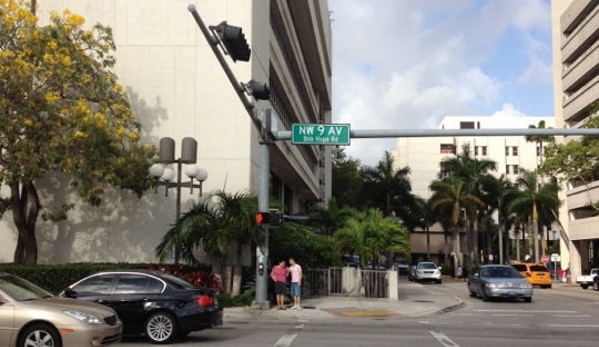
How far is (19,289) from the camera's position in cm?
1072

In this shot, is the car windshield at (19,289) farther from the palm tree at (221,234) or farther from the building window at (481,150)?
the building window at (481,150)

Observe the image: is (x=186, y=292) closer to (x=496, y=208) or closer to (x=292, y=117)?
(x=292, y=117)

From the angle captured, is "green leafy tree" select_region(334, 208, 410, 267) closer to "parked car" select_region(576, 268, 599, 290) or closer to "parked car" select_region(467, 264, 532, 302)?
"parked car" select_region(467, 264, 532, 302)

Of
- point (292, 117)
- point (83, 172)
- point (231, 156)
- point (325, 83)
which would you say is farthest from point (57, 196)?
point (325, 83)

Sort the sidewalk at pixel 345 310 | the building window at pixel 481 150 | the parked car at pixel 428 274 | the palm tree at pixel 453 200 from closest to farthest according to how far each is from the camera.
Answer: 1. the sidewalk at pixel 345 310
2. the parked car at pixel 428 274
3. the palm tree at pixel 453 200
4. the building window at pixel 481 150

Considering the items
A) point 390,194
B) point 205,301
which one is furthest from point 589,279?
point 205,301

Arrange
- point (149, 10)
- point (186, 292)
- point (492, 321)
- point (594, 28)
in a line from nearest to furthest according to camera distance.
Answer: point (186, 292) < point (492, 321) < point (149, 10) < point (594, 28)

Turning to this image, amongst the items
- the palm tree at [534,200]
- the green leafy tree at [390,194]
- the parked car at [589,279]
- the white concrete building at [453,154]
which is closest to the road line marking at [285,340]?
the parked car at [589,279]

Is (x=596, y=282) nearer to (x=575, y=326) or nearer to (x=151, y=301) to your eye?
(x=575, y=326)

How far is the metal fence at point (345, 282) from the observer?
2691 centimetres

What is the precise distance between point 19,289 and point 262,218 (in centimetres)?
1007

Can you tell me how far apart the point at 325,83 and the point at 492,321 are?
46365mm

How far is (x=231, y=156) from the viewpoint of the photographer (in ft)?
83.4

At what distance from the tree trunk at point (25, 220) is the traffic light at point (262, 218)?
834cm
